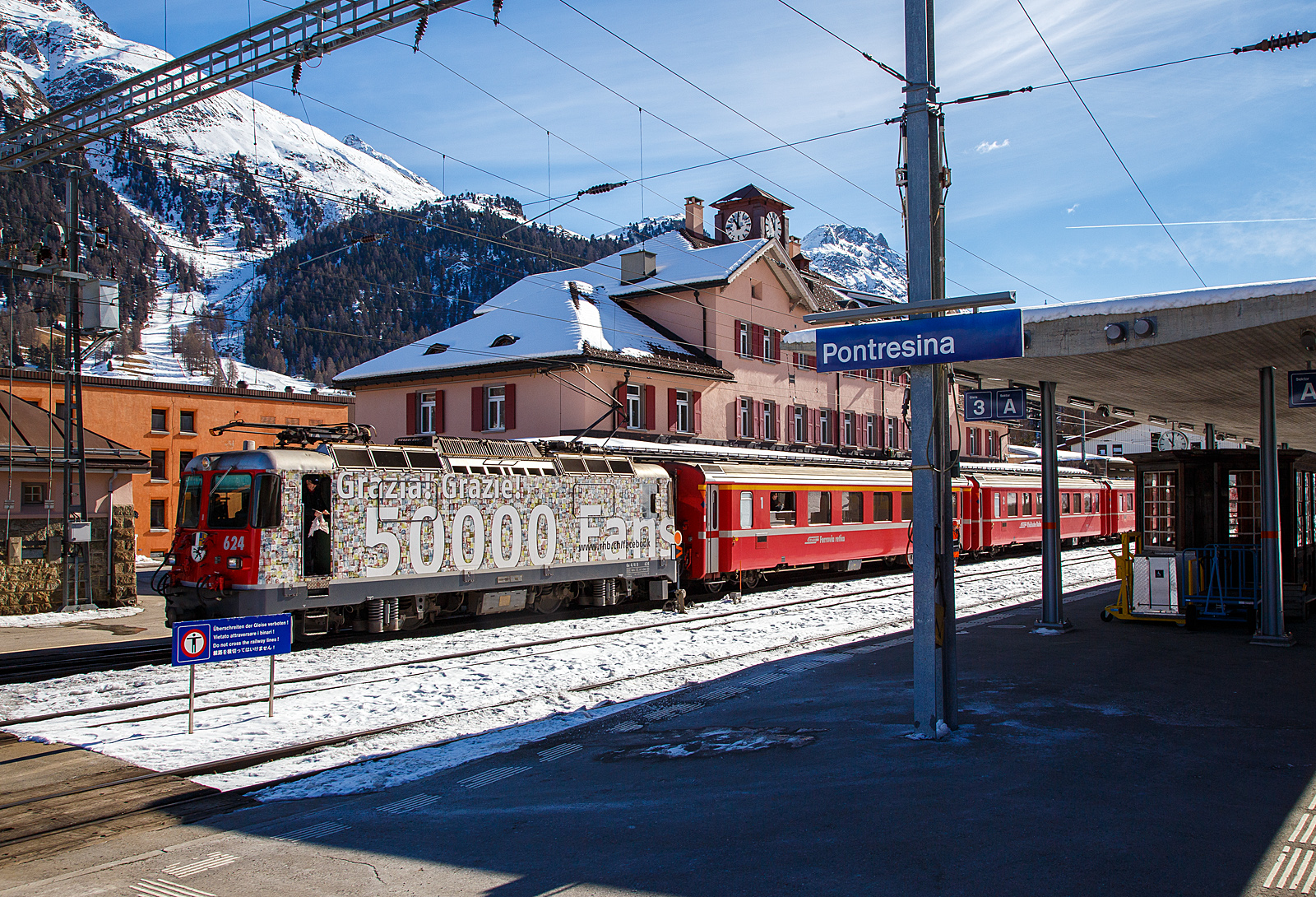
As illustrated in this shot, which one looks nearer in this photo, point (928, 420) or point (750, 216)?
point (928, 420)

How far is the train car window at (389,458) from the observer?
15586mm

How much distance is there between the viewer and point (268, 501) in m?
14.2

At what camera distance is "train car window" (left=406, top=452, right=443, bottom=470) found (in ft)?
52.6

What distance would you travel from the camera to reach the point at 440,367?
3331 centimetres

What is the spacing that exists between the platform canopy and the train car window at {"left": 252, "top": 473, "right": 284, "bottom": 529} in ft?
24.7

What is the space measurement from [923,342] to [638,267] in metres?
30.4

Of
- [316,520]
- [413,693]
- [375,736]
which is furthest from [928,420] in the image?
[316,520]

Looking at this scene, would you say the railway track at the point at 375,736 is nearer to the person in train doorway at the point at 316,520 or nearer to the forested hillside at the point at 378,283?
the person in train doorway at the point at 316,520

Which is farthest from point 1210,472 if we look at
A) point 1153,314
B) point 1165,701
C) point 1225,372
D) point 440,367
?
point 440,367

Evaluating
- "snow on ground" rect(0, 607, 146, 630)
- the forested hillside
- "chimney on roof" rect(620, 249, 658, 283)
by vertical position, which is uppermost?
the forested hillside

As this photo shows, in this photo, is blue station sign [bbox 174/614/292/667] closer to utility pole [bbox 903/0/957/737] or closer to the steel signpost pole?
utility pole [bbox 903/0/957/737]

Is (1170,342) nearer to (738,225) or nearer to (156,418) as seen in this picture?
(156,418)

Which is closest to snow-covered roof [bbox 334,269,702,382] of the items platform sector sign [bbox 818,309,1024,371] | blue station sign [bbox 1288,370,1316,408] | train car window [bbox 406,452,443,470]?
train car window [bbox 406,452,443,470]

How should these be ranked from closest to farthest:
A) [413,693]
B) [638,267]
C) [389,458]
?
[413,693] → [389,458] → [638,267]
